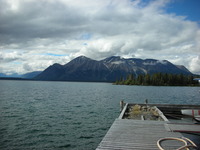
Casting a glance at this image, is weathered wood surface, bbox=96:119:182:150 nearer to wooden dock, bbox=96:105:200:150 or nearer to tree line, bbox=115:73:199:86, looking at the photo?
wooden dock, bbox=96:105:200:150

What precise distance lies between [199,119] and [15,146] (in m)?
16.9

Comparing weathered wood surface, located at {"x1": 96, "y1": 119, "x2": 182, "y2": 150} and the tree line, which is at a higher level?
the tree line

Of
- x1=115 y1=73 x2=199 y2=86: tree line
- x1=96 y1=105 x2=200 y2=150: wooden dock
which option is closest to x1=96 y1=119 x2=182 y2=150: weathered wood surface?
x1=96 y1=105 x2=200 y2=150: wooden dock

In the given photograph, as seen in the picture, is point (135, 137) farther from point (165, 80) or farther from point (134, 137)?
point (165, 80)

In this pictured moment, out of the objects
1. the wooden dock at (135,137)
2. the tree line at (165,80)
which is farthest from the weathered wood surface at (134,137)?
the tree line at (165,80)

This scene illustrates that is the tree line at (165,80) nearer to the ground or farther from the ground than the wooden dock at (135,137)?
farther from the ground

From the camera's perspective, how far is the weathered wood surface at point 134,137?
8422mm

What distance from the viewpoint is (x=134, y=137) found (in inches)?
387

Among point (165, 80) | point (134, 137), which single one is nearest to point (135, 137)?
point (134, 137)

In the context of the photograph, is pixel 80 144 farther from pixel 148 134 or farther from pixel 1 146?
pixel 148 134

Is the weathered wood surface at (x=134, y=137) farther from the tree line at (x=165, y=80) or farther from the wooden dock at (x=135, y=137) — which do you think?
the tree line at (x=165, y=80)

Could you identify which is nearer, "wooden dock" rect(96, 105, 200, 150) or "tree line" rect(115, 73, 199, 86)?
"wooden dock" rect(96, 105, 200, 150)

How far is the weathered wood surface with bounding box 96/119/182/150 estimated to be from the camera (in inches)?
332

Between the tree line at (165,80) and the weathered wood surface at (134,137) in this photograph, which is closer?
the weathered wood surface at (134,137)
